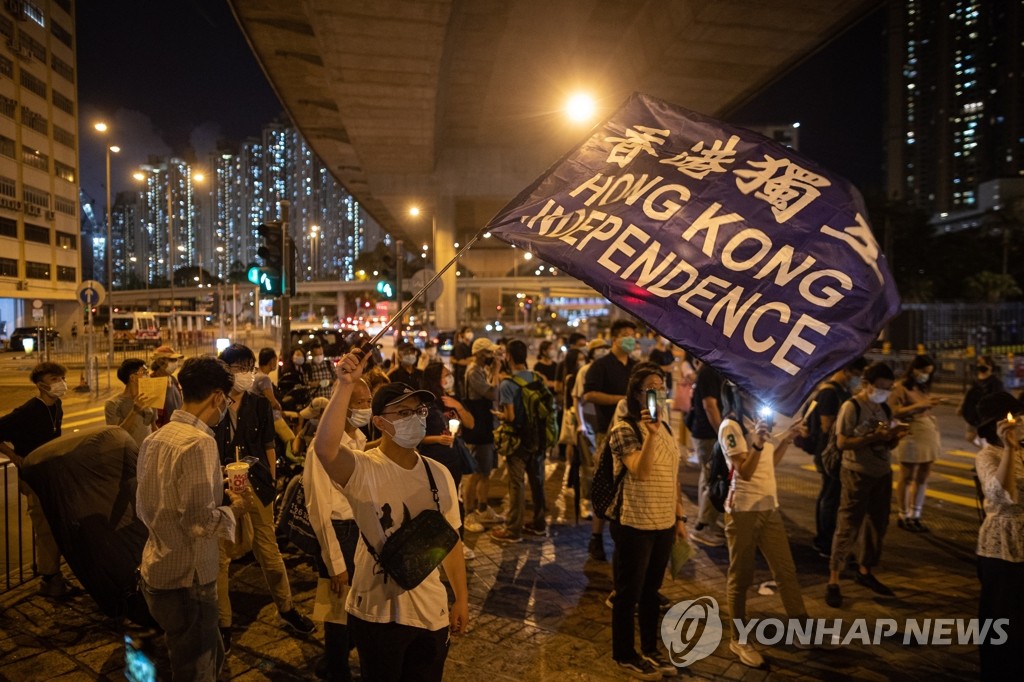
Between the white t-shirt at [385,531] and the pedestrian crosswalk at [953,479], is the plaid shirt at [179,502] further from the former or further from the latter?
the pedestrian crosswalk at [953,479]

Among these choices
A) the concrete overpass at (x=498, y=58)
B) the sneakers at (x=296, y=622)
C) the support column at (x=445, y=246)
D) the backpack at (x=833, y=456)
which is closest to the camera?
the sneakers at (x=296, y=622)

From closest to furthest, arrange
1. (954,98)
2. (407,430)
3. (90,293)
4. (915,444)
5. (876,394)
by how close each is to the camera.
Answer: (407,430), (876,394), (915,444), (90,293), (954,98)

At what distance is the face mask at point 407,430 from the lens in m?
2.72

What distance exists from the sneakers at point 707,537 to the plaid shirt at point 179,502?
5.08 m

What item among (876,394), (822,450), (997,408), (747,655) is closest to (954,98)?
(822,450)

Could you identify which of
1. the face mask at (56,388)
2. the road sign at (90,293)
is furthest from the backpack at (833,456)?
the road sign at (90,293)

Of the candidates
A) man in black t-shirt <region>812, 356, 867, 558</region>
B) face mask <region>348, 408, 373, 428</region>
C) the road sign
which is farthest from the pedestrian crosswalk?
the road sign

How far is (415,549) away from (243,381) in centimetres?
265

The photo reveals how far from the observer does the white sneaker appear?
24.2 ft

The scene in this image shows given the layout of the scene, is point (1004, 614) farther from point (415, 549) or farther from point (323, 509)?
point (323, 509)

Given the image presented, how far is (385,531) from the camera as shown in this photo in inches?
104

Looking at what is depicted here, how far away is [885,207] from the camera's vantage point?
36438 millimetres

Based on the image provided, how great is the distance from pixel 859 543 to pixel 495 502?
4222 millimetres

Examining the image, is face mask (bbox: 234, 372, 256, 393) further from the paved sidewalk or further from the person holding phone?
the person holding phone
